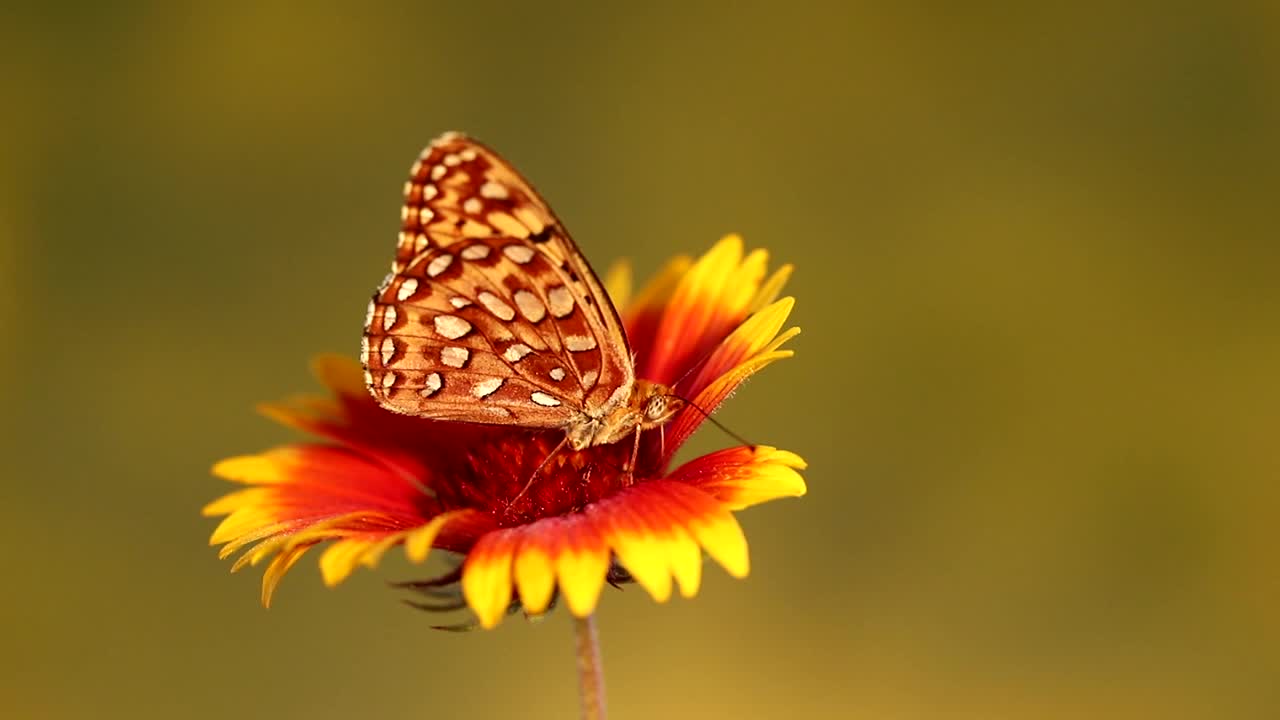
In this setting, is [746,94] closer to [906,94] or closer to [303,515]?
[906,94]

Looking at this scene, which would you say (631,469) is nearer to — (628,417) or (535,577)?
(628,417)

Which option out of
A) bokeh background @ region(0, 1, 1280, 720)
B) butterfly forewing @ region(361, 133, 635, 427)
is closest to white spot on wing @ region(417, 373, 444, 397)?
butterfly forewing @ region(361, 133, 635, 427)

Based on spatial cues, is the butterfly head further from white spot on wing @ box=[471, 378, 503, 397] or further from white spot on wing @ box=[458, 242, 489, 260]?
white spot on wing @ box=[458, 242, 489, 260]

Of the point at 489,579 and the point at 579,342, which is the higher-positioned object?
the point at 579,342

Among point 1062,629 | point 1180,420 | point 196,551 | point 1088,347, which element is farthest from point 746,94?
point 196,551

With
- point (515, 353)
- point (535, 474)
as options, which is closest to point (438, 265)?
point (515, 353)
